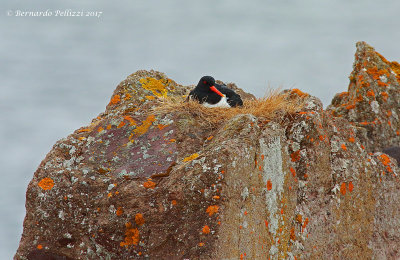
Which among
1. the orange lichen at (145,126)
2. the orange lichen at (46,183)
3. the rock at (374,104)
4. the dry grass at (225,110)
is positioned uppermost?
the rock at (374,104)

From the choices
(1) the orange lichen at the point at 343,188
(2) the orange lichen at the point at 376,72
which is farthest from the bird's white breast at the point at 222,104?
(2) the orange lichen at the point at 376,72

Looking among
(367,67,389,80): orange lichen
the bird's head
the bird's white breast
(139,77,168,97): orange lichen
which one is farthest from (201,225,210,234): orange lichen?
(367,67,389,80): orange lichen

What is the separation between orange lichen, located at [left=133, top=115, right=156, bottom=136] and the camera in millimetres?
8398

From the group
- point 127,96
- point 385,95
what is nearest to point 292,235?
point 127,96

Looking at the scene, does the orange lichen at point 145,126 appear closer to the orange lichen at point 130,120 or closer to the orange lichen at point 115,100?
the orange lichen at point 130,120

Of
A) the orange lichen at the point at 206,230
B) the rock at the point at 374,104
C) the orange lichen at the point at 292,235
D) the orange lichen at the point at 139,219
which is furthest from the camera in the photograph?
the rock at the point at 374,104

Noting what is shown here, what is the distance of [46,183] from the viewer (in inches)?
299

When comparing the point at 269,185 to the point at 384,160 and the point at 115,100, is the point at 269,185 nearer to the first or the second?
the point at 115,100

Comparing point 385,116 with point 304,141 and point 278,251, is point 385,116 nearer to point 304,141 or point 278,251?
point 304,141

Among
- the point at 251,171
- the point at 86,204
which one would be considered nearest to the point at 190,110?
the point at 251,171

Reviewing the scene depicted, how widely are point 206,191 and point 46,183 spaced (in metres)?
2.66

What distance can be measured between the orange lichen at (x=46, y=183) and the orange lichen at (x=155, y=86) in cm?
364

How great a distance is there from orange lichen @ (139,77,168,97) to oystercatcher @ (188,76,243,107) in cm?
80

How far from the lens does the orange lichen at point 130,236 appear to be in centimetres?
709
